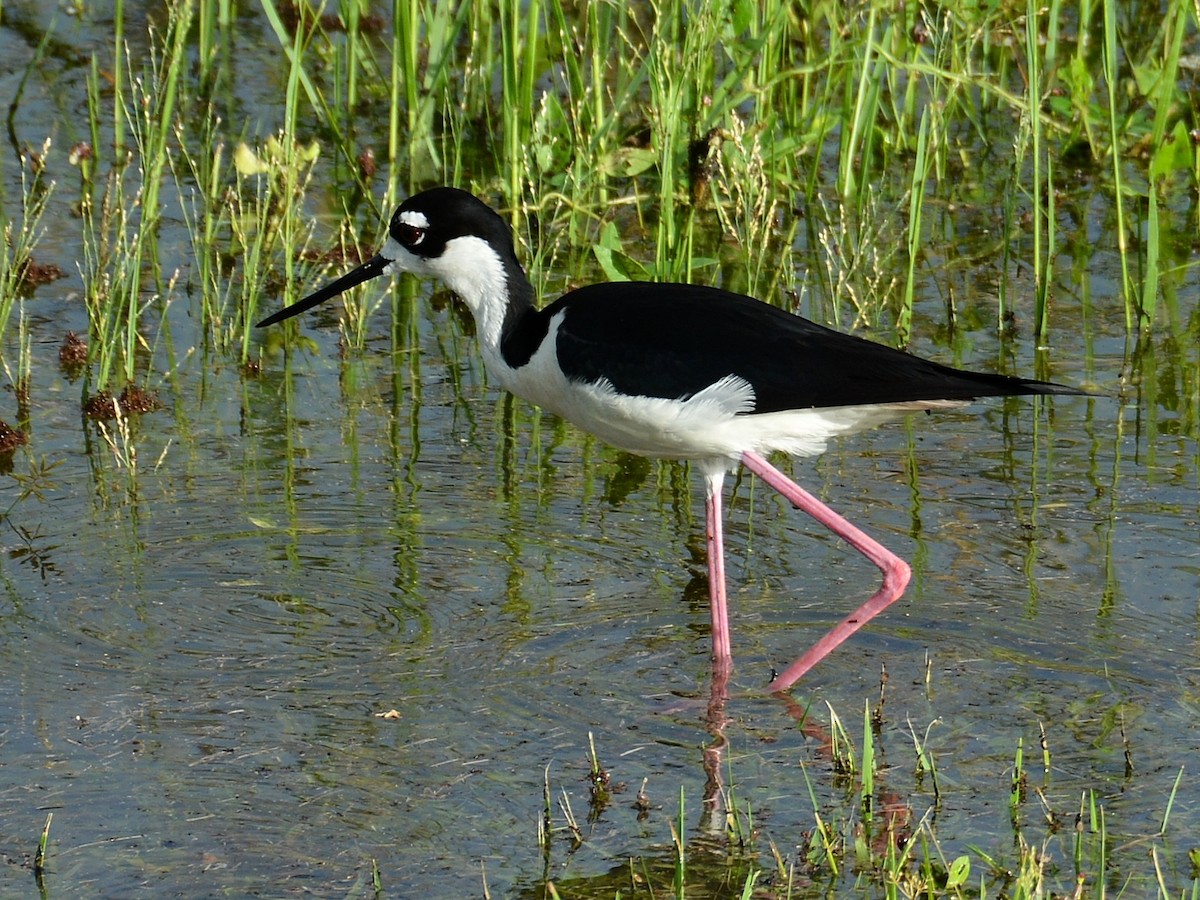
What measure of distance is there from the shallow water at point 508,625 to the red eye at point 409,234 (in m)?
0.66

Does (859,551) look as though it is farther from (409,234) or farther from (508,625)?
(409,234)

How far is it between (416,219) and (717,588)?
140 cm

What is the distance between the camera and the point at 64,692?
13.7ft

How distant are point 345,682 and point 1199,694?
1859 millimetres

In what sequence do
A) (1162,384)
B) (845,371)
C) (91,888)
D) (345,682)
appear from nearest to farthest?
(91,888)
(345,682)
(845,371)
(1162,384)

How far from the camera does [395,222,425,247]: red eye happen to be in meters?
5.27

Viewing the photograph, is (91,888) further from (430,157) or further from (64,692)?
(430,157)

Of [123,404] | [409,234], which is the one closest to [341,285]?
[409,234]

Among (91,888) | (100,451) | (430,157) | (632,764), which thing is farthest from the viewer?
(430,157)

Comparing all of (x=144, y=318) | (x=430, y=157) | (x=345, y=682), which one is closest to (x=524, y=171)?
(x=430, y=157)

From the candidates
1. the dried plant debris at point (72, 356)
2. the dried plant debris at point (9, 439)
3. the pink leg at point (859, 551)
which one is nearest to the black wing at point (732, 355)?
the pink leg at point (859, 551)

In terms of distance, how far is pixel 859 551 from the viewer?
4789 millimetres

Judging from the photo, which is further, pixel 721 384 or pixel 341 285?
pixel 341 285

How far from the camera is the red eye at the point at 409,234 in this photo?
5273 millimetres
